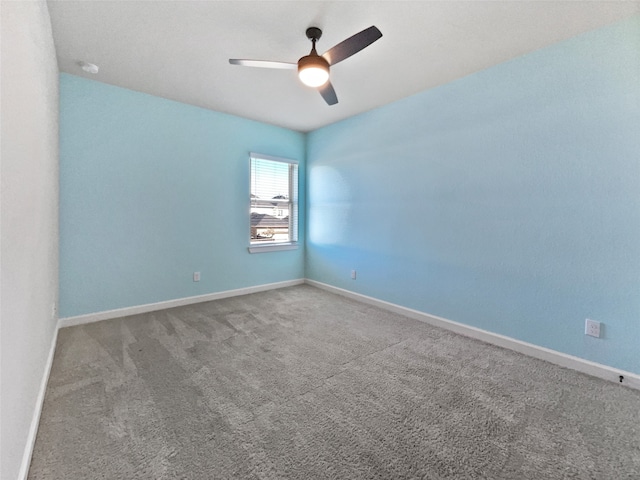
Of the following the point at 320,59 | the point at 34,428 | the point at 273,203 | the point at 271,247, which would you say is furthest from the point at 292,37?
the point at 34,428

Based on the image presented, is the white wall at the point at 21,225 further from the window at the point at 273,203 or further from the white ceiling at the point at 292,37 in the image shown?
the window at the point at 273,203

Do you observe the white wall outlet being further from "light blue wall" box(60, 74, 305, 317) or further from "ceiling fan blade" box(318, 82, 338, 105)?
"light blue wall" box(60, 74, 305, 317)

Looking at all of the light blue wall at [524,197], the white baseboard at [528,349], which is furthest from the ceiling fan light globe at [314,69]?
the white baseboard at [528,349]

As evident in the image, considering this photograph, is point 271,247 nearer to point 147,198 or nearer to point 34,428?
point 147,198

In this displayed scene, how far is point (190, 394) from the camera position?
1775mm

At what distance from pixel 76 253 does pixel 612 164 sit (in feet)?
15.9

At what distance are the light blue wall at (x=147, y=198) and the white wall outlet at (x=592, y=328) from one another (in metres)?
3.74

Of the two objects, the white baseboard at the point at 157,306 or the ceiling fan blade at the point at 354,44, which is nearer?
the ceiling fan blade at the point at 354,44

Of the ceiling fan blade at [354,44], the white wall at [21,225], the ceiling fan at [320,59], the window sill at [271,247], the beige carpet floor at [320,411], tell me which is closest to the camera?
the white wall at [21,225]

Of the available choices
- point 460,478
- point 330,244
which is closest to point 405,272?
point 330,244

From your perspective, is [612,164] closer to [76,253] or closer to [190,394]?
[190,394]

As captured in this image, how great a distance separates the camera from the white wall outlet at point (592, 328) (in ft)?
6.75

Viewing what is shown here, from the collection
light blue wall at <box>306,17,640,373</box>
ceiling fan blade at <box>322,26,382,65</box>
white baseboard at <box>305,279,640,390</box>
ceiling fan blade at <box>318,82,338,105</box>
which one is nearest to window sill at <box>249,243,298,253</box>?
light blue wall at <box>306,17,640,373</box>

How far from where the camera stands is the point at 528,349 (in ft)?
7.75
